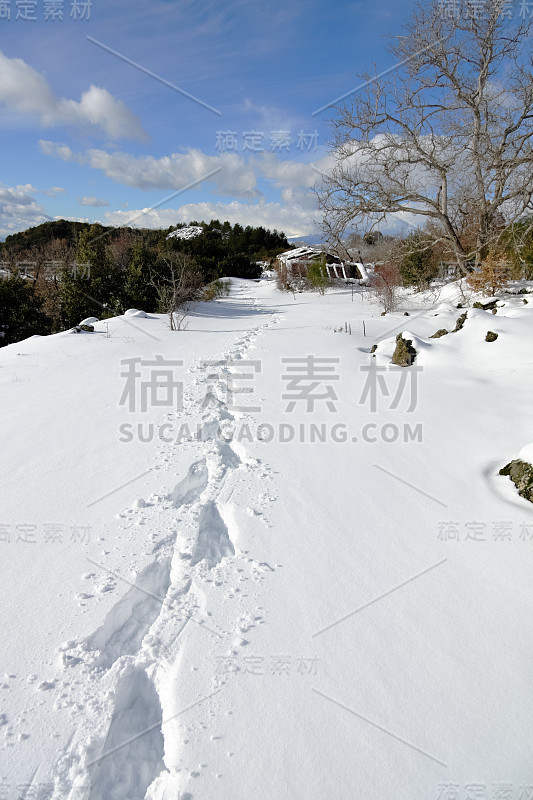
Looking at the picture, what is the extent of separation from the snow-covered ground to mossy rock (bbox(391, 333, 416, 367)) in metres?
1.39

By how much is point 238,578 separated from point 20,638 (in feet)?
3.26

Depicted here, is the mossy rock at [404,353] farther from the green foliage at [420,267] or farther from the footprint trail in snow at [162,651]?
the green foliage at [420,267]

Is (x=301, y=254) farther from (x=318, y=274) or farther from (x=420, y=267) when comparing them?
(x=420, y=267)

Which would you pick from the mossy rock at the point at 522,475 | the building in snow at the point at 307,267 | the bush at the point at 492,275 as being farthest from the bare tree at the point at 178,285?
the mossy rock at the point at 522,475

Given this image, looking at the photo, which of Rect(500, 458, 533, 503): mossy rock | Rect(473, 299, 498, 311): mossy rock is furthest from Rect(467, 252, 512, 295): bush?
Rect(500, 458, 533, 503): mossy rock

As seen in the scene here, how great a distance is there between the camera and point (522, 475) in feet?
9.43

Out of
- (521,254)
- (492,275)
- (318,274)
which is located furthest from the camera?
(318,274)

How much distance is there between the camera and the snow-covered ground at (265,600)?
1397 mm

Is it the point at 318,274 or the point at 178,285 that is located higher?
the point at 318,274

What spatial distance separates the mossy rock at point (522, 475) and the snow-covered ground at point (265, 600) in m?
0.06

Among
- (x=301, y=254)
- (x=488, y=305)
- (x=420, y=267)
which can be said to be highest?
(x=301, y=254)

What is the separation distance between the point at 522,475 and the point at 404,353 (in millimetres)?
3428

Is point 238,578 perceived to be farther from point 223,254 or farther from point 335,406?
point 223,254

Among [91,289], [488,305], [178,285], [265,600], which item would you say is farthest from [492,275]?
[91,289]
